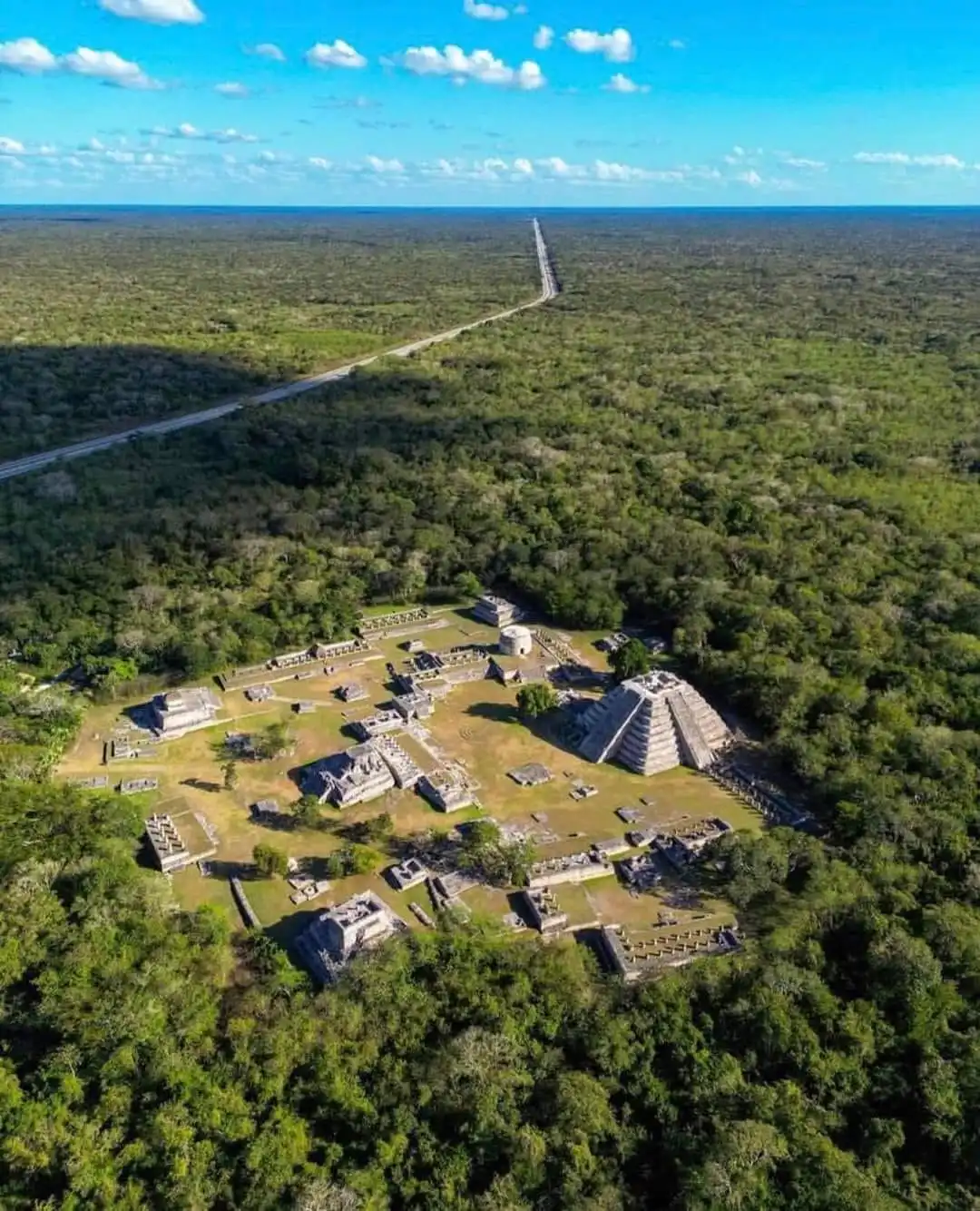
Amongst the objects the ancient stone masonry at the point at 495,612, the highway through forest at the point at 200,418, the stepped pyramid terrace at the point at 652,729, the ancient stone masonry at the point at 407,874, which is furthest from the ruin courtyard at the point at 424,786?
the highway through forest at the point at 200,418

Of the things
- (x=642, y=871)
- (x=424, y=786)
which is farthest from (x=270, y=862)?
(x=642, y=871)

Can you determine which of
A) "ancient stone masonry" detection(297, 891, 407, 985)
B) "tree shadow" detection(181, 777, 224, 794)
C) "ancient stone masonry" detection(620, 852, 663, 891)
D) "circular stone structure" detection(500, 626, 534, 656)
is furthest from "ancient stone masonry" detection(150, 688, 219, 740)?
"ancient stone masonry" detection(620, 852, 663, 891)

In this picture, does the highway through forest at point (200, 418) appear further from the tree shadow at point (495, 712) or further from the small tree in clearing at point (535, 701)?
the small tree in clearing at point (535, 701)

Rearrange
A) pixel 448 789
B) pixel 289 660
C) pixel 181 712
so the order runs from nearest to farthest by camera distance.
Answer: pixel 448 789 → pixel 181 712 → pixel 289 660

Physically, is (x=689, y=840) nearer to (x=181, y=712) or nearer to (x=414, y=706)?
(x=414, y=706)

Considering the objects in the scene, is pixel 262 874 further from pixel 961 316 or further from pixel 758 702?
pixel 961 316

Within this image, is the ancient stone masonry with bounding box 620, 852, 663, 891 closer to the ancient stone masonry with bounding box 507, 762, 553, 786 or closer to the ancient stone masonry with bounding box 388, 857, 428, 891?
the ancient stone masonry with bounding box 507, 762, 553, 786

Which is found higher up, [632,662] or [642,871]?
[632,662]
